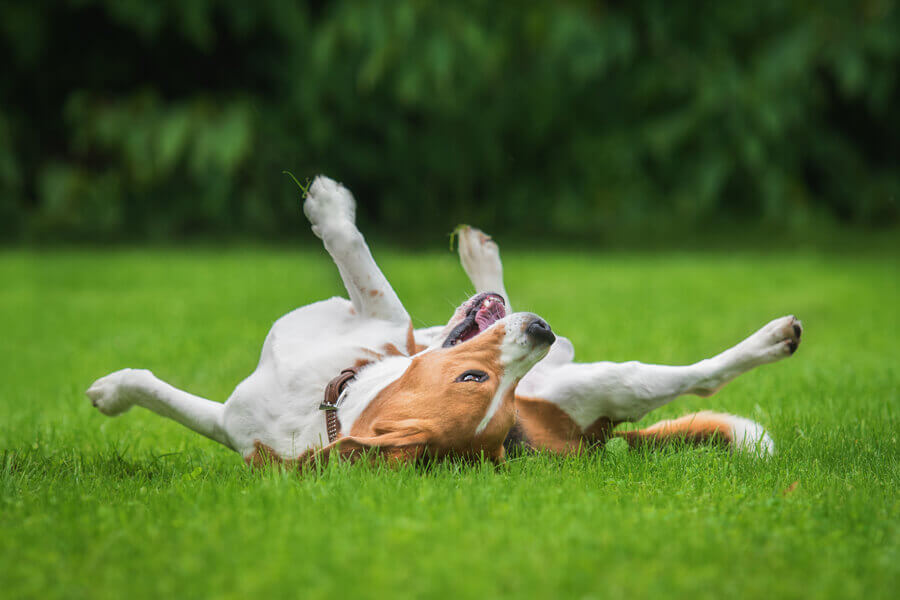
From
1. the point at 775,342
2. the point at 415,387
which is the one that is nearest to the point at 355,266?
the point at 415,387

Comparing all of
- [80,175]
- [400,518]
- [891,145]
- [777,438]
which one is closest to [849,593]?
[400,518]

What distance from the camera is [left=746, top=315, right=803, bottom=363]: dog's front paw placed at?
3359mm

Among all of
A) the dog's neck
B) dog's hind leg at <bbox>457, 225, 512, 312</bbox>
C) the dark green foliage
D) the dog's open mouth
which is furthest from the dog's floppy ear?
the dark green foliage

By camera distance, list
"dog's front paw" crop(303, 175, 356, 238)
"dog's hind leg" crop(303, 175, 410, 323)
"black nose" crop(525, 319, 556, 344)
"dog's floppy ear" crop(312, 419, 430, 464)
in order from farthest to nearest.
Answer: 1. "dog's front paw" crop(303, 175, 356, 238)
2. "dog's hind leg" crop(303, 175, 410, 323)
3. "black nose" crop(525, 319, 556, 344)
4. "dog's floppy ear" crop(312, 419, 430, 464)

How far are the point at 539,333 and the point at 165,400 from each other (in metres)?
1.43

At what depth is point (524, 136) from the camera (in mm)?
14648

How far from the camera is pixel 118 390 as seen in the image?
11.6ft

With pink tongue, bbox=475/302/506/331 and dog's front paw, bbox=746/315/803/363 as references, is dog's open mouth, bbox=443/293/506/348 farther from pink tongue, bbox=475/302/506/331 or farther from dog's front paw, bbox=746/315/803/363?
dog's front paw, bbox=746/315/803/363

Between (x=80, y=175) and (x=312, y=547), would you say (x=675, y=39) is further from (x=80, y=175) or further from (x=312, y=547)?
(x=312, y=547)

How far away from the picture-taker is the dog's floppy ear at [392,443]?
2889mm

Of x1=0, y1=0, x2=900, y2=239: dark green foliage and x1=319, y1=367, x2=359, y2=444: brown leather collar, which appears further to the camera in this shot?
x1=0, y1=0, x2=900, y2=239: dark green foliage

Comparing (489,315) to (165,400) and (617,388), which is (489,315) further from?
(165,400)

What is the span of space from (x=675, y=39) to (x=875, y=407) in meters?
11.1

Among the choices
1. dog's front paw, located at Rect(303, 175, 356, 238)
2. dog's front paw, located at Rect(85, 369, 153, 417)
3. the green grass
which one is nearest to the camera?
the green grass
